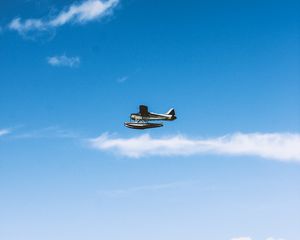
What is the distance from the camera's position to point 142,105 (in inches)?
3460

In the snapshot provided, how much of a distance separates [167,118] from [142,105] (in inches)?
359

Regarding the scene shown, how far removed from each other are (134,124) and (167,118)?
8.31m

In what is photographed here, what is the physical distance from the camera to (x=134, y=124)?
9081 cm

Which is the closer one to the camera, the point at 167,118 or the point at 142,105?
the point at 142,105

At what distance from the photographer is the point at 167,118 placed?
94625 millimetres

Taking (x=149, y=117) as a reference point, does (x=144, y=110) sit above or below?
above

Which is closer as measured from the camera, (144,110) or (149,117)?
(144,110)

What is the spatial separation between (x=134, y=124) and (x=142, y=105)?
5.27 metres

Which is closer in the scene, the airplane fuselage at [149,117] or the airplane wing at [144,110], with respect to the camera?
the airplane wing at [144,110]

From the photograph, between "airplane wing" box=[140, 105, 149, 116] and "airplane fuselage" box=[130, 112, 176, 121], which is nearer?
"airplane wing" box=[140, 105, 149, 116]
